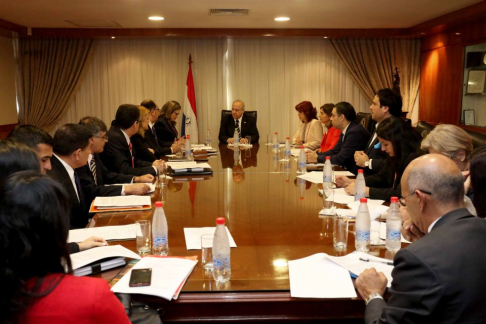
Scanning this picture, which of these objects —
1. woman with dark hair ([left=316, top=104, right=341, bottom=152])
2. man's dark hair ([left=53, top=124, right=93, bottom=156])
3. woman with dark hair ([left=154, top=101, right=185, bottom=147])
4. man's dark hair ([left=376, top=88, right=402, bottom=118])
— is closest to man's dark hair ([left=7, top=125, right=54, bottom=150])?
man's dark hair ([left=53, top=124, right=93, bottom=156])

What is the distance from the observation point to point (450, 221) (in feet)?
4.75

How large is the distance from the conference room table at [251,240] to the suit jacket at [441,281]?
312 mm

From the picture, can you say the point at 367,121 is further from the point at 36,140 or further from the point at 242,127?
the point at 36,140

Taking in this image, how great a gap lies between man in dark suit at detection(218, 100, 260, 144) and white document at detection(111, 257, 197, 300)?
4.84 meters

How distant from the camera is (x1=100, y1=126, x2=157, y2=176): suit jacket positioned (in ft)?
13.0

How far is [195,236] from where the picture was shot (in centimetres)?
219

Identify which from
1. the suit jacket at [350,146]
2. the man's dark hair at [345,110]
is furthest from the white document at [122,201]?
the man's dark hair at [345,110]

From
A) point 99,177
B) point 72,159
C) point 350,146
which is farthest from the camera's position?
point 350,146

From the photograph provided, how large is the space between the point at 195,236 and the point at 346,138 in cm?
275

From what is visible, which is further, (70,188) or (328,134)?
(328,134)

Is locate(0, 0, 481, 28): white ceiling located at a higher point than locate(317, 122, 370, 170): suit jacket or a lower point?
higher

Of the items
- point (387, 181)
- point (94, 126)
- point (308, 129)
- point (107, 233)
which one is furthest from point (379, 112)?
point (107, 233)

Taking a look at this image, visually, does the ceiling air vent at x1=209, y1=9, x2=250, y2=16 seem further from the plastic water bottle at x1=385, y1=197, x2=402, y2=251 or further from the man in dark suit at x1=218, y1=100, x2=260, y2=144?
the plastic water bottle at x1=385, y1=197, x2=402, y2=251

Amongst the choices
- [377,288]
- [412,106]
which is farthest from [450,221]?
[412,106]
